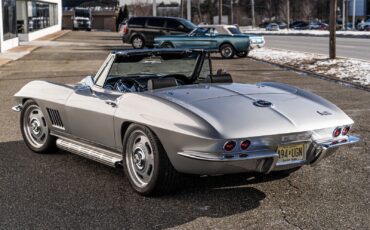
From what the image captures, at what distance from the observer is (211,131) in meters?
4.47

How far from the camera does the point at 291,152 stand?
4.71m

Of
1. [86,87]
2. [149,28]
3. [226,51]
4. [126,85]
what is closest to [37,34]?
[149,28]

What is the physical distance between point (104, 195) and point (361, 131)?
4096 mm

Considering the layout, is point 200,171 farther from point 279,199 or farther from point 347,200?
point 347,200

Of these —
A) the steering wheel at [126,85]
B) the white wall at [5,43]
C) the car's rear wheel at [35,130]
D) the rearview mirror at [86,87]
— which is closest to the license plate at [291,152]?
the steering wheel at [126,85]

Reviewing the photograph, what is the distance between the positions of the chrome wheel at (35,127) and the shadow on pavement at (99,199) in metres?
0.53

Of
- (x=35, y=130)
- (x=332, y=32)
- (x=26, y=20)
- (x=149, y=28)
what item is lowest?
(x=35, y=130)

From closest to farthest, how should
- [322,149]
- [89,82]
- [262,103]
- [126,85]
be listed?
[322,149]
[262,103]
[126,85]
[89,82]

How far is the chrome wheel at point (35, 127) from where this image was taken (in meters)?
6.61

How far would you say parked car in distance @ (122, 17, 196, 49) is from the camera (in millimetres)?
28734

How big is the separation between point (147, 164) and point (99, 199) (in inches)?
20.4

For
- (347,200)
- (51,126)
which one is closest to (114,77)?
(51,126)

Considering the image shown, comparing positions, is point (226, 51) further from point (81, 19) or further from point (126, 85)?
point (81, 19)

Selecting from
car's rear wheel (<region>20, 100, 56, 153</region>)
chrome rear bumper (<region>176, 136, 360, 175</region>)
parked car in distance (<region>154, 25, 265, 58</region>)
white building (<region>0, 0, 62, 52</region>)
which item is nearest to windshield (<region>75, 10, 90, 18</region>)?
white building (<region>0, 0, 62, 52</region>)
